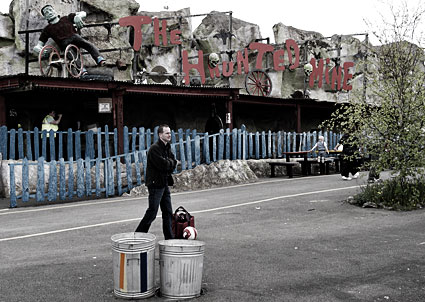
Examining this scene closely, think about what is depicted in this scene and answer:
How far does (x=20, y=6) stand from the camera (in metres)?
22.9

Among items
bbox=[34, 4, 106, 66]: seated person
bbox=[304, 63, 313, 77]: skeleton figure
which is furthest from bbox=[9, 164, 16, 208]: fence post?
bbox=[304, 63, 313, 77]: skeleton figure

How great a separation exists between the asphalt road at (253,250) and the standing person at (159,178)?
64 centimetres

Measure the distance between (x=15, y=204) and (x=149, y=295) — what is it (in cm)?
822

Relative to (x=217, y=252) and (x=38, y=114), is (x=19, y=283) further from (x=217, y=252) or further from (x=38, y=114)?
(x=38, y=114)

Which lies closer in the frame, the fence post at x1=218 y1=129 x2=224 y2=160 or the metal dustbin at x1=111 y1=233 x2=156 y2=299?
the metal dustbin at x1=111 y1=233 x2=156 y2=299

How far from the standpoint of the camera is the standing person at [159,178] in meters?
6.64

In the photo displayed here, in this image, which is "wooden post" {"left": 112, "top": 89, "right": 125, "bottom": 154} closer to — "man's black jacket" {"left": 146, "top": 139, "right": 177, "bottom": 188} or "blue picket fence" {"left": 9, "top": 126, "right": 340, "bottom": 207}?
"blue picket fence" {"left": 9, "top": 126, "right": 340, "bottom": 207}

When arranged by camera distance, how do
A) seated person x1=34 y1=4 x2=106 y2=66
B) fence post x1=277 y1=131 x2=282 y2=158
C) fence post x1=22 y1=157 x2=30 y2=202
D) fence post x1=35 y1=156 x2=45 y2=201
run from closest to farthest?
fence post x1=22 y1=157 x2=30 y2=202 → fence post x1=35 y1=156 x2=45 y2=201 → seated person x1=34 y1=4 x2=106 y2=66 → fence post x1=277 y1=131 x2=282 y2=158

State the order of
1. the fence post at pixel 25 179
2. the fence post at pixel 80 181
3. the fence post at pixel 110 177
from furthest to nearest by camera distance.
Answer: the fence post at pixel 110 177
the fence post at pixel 80 181
the fence post at pixel 25 179

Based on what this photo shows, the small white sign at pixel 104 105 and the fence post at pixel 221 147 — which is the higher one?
the small white sign at pixel 104 105

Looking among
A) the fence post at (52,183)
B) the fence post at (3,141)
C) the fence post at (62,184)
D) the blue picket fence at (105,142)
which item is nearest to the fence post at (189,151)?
the blue picket fence at (105,142)

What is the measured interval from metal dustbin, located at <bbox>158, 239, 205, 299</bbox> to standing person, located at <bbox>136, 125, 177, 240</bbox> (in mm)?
2035

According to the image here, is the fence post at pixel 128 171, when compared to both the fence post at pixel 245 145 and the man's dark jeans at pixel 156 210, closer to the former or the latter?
the fence post at pixel 245 145

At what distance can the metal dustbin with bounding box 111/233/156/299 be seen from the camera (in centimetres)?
454
